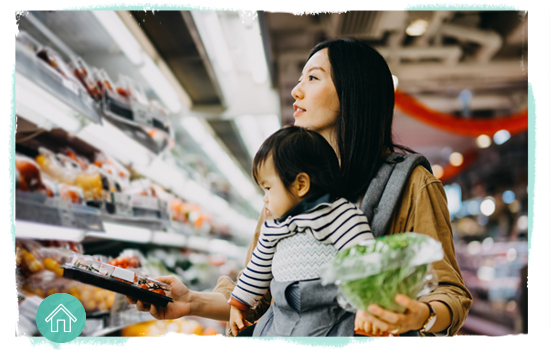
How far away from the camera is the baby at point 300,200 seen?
43.3 inches

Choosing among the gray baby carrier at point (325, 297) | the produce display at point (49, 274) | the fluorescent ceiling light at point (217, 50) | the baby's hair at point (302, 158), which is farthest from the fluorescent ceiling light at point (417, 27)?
the produce display at point (49, 274)

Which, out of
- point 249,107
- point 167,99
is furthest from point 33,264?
point 249,107

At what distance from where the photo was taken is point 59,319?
1590 mm

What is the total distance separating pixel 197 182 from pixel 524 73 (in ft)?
6.91

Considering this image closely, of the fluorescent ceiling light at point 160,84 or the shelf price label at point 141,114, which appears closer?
the shelf price label at point 141,114

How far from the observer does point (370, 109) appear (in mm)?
1285

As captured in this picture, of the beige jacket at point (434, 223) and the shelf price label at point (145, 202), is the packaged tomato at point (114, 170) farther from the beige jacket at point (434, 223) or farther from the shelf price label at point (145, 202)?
the beige jacket at point (434, 223)

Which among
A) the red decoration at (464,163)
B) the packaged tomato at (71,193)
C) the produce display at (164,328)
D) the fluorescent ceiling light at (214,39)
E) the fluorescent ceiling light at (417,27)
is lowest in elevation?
the produce display at (164,328)

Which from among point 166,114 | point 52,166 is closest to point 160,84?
point 166,114

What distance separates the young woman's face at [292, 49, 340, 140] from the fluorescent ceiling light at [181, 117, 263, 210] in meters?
1.69

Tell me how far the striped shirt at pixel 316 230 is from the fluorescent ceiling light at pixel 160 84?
1.45 meters

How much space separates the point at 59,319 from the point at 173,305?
1.76ft

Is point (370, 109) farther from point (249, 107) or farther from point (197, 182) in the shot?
point (197, 182)

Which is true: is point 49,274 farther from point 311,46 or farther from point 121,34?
point 311,46
